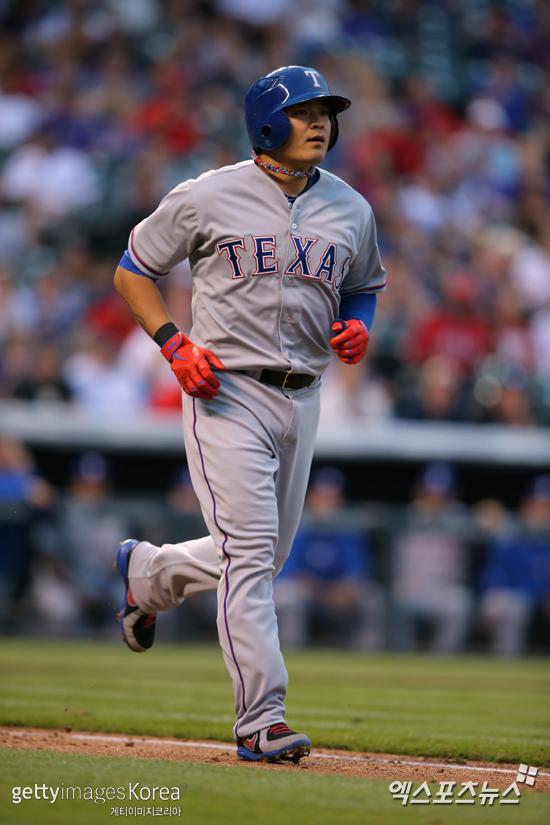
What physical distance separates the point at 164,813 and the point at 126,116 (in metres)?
10.6

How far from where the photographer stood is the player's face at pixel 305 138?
4.52 m

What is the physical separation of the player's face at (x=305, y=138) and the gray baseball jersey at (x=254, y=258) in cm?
12

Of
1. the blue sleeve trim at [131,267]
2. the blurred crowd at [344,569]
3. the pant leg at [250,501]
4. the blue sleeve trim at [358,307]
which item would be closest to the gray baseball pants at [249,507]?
the pant leg at [250,501]

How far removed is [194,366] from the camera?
14.5 ft

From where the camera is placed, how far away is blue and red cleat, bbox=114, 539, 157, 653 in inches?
201

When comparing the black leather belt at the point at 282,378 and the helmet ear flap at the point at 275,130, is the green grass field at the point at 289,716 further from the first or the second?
the helmet ear flap at the point at 275,130

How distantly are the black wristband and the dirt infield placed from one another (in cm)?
133

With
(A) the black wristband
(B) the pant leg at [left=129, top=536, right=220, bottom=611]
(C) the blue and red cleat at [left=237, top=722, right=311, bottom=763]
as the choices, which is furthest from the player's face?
(C) the blue and red cleat at [left=237, top=722, right=311, bottom=763]

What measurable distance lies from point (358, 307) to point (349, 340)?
1.09ft

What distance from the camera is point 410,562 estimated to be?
34.3ft

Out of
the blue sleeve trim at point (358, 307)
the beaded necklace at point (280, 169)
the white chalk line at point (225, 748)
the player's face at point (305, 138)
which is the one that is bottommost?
the white chalk line at point (225, 748)

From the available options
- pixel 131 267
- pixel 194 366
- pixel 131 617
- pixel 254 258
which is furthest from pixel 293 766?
pixel 131 267

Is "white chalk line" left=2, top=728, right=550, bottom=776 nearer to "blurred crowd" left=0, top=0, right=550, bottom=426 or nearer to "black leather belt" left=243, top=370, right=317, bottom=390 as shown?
"black leather belt" left=243, top=370, right=317, bottom=390

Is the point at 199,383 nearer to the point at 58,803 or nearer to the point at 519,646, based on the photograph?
the point at 58,803
